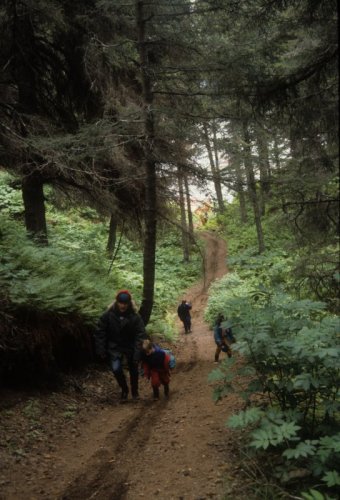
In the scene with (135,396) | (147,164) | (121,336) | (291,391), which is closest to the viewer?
(291,391)

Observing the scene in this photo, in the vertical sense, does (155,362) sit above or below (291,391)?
below

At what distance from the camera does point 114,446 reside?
571 cm

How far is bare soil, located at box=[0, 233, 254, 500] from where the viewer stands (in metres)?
4.59

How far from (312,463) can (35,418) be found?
4237 mm

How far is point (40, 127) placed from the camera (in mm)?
10430

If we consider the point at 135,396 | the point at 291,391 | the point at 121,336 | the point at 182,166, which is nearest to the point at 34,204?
the point at 182,166

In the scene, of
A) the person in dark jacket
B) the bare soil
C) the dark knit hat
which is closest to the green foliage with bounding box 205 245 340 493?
the bare soil

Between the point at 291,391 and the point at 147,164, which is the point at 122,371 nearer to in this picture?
the point at 291,391

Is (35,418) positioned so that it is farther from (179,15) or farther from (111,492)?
(179,15)

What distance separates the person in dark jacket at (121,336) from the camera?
7402mm

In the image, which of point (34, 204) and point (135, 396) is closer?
point (135, 396)

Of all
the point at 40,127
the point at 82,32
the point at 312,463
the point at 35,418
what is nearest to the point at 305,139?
the point at 312,463

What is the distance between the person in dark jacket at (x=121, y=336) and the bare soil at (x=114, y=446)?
0.69 m

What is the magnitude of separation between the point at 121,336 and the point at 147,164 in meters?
4.98
